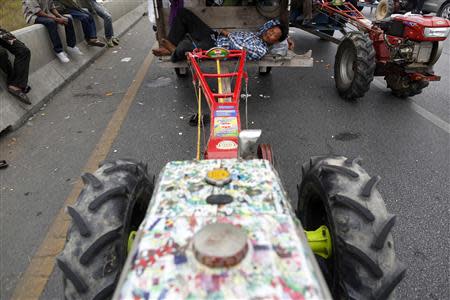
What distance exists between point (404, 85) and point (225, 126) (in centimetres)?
414

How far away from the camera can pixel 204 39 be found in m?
5.90

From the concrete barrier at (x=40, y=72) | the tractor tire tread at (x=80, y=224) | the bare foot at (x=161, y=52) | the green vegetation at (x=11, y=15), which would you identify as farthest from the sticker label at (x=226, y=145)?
the green vegetation at (x=11, y=15)

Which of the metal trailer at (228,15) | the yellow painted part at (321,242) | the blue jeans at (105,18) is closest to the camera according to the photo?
the yellow painted part at (321,242)

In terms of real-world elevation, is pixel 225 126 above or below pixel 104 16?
above

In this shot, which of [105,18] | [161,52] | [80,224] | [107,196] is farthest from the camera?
[105,18]

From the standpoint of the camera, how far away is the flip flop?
5195 mm

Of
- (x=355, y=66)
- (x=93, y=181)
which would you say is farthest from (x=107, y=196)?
(x=355, y=66)

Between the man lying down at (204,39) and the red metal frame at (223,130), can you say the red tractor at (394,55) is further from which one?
the red metal frame at (223,130)

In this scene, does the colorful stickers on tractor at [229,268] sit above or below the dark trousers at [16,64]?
above

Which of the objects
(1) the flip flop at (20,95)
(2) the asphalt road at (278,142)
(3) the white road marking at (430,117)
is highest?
(1) the flip flop at (20,95)

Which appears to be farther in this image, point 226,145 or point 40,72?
point 40,72

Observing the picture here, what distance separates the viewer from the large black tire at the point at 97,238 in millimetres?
1755

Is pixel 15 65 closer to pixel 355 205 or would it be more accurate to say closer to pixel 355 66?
pixel 355 66

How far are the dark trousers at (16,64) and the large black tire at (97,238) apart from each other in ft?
13.6
